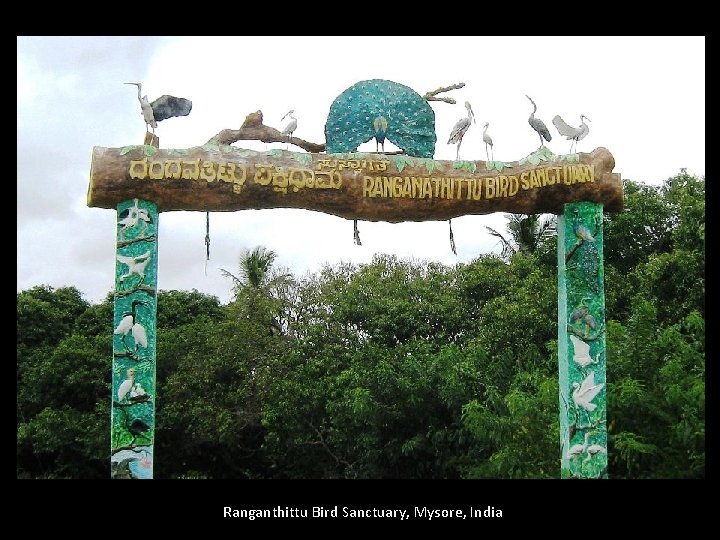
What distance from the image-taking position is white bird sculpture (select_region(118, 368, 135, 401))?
688 cm

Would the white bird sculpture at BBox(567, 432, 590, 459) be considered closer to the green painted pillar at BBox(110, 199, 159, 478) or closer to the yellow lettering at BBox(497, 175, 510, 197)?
the yellow lettering at BBox(497, 175, 510, 197)

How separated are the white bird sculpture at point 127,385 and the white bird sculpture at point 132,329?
19 cm

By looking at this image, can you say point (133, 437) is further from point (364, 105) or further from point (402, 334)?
point (402, 334)

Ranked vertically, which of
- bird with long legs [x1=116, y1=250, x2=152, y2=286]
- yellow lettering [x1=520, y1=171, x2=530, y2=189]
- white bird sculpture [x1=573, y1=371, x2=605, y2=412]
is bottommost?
white bird sculpture [x1=573, y1=371, x2=605, y2=412]

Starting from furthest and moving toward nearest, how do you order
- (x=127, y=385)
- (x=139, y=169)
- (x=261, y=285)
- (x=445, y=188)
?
(x=261, y=285) → (x=445, y=188) → (x=139, y=169) → (x=127, y=385)

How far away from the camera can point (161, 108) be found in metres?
7.45

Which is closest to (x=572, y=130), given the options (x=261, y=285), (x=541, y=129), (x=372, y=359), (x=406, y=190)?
(x=541, y=129)

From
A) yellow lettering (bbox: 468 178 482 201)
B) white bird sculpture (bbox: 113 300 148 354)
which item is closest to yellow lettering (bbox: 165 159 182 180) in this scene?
white bird sculpture (bbox: 113 300 148 354)

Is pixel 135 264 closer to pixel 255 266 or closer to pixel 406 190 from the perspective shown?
pixel 406 190

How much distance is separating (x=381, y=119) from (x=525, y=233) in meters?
8.68

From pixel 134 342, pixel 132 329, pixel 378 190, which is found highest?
pixel 378 190

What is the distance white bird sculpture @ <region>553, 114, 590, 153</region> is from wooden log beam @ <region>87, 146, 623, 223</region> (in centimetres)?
23

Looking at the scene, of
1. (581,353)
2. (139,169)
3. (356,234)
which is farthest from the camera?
(356,234)

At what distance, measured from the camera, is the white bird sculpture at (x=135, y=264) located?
7078mm
